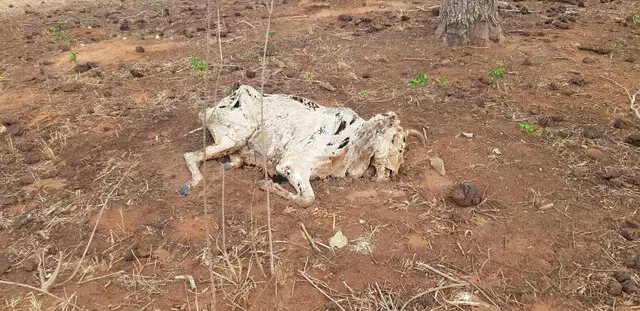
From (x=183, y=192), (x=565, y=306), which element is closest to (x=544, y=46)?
(x=565, y=306)

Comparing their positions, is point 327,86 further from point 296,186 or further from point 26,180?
point 26,180

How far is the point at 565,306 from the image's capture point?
3023 mm

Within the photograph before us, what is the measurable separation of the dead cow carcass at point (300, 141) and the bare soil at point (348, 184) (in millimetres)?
142

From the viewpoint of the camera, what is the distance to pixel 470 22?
7.13 metres

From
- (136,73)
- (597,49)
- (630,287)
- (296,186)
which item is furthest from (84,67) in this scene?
(597,49)

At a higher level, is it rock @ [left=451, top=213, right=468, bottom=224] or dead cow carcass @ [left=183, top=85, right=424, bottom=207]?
dead cow carcass @ [left=183, top=85, right=424, bottom=207]

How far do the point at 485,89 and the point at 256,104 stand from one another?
9.28 ft

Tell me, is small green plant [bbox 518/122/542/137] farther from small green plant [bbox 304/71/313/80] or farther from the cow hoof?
the cow hoof

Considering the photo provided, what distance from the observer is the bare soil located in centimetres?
320

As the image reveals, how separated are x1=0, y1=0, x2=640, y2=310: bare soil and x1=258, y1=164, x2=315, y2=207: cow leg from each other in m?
0.09

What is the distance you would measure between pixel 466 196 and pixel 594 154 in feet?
4.83

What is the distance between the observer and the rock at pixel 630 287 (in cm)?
307

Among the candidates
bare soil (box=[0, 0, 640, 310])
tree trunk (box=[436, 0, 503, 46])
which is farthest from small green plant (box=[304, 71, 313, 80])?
tree trunk (box=[436, 0, 503, 46])

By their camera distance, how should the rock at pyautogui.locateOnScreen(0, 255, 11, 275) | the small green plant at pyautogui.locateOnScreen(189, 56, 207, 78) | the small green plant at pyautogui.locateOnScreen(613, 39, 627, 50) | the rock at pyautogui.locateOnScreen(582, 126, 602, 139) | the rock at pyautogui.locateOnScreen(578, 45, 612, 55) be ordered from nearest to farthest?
1. the rock at pyautogui.locateOnScreen(0, 255, 11, 275)
2. the rock at pyautogui.locateOnScreen(582, 126, 602, 139)
3. the small green plant at pyautogui.locateOnScreen(189, 56, 207, 78)
4. the rock at pyautogui.locateOnScreen(578, 45, 612, 55)
5. the small green plant at pyautogui.locateOnScreen(613, 39, 627, 50)
